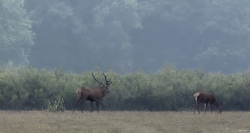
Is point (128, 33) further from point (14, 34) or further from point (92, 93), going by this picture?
point (92, 93)

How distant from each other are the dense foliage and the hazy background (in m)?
25.5

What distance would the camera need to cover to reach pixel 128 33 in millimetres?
66000

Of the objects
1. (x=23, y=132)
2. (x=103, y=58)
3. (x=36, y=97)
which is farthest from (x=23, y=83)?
(x=103, y=58)

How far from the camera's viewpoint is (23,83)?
28672mm

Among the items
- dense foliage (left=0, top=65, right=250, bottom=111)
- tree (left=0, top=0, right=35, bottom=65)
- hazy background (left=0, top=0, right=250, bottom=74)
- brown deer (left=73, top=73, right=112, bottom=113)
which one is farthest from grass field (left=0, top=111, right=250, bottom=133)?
hazy background (left=0, top=0, right=250, bottom=74)

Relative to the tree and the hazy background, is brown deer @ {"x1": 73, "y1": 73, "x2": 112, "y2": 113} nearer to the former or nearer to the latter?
the tree

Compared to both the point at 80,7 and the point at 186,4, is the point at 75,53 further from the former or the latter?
the point at 186,4

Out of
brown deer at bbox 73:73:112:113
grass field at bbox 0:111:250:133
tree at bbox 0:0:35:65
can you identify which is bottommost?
grass field at bbox 0:111:250:133

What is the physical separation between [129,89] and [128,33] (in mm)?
35863

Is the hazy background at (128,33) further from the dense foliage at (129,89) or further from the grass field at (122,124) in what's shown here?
the grass field at (122,124)

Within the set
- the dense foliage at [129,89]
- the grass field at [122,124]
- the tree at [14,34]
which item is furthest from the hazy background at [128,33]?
the grass field at [122,124]

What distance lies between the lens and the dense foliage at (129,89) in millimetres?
28297

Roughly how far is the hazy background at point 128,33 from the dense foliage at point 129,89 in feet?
83.7

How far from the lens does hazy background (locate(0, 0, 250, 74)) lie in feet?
197
